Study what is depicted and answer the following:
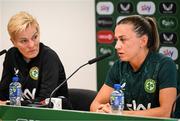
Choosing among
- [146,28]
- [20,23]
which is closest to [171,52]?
[146,28]

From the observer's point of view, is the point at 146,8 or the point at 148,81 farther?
the point at 146,8

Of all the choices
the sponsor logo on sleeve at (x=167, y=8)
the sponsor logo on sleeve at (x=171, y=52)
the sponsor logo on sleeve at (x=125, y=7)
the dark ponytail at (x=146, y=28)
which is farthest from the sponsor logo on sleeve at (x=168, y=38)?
the dark ponytail at (x=146, y=28)

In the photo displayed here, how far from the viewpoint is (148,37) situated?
2318mm

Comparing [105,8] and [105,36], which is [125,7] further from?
[105,36]

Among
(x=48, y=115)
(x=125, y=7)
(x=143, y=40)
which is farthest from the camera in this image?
(x=125, y=7)

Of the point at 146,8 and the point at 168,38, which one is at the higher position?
the point at 146,8

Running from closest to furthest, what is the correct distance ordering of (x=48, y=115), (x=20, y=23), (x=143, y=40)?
(x=48, y=115) → (x=143, y=40) → (x=20, y=23)

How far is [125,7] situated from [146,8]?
0.20 m

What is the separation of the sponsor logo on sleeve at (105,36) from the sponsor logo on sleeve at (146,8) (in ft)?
Answer: 1.17

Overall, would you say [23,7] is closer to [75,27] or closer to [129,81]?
[75,27]

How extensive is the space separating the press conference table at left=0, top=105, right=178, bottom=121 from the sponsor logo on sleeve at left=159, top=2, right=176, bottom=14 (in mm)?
2042

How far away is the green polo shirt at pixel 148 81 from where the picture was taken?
7.24ft

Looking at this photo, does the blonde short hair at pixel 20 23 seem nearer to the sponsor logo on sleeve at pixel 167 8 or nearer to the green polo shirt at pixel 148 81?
the green polo shirt at pixel 148 81

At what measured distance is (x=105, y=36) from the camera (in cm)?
356
